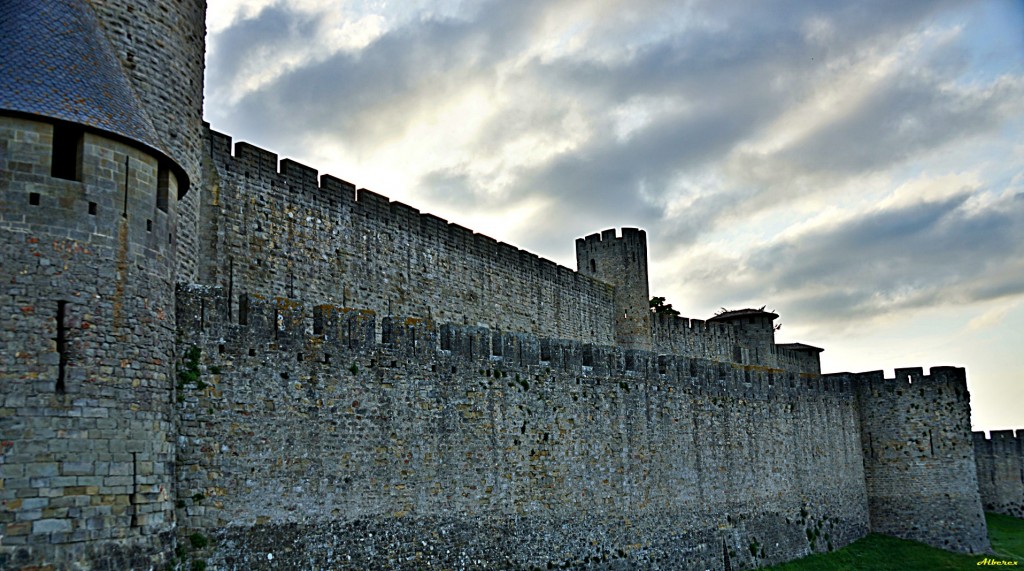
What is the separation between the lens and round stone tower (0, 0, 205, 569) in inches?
416

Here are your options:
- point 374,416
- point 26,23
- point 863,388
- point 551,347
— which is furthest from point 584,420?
point 863,388

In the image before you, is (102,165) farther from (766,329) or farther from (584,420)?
(766,329)

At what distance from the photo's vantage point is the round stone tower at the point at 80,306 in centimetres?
1058

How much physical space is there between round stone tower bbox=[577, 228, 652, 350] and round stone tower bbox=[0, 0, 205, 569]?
80.0ft

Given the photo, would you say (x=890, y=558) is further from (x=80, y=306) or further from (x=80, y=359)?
(x=80, y=306)

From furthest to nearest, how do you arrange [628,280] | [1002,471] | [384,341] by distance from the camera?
[1002,471], [628,280], [384,341]

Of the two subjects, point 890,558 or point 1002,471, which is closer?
point 890,558

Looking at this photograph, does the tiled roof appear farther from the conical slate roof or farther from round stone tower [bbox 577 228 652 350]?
the conical slate roof

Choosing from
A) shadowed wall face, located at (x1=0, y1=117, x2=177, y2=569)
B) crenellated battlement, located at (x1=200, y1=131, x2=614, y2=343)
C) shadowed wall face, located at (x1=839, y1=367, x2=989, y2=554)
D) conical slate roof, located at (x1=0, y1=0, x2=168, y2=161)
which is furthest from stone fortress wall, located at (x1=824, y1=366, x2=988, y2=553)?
conical slate roof, located at (x1=0, y1=0, x2=168, y2=161)

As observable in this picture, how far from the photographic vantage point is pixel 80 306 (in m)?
11.2

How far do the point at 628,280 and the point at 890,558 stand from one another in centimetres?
1302

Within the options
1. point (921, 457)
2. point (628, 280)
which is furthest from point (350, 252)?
point (921, 457)

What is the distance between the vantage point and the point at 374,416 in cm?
1552

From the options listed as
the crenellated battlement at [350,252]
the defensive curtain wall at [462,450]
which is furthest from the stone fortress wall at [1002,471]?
the crenellated battlement at [350,252]
